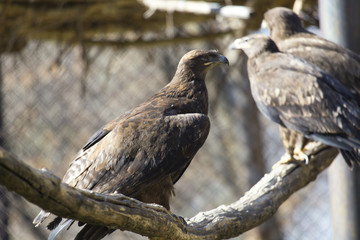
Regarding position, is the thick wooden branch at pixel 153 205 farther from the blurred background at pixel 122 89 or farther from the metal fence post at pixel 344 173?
the blurred background at pixel 122 89

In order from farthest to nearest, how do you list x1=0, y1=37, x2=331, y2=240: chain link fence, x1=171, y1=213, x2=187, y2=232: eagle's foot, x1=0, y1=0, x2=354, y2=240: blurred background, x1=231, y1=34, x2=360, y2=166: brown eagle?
x1=0, y1=37, x2=331, y2=240: chain link fence < x1=0, y1=0, x2=354, y2=240: blurred background < x1=231, y1=34, x2=360, y2=166: brown eagle < x1=171, y1=213, x2=187, y2=232: eagle's foot

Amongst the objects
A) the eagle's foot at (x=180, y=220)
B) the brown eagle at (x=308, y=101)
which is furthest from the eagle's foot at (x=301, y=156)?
the eagle's foot at (x=180, y=220)

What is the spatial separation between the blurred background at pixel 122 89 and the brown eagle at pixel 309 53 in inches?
10.0

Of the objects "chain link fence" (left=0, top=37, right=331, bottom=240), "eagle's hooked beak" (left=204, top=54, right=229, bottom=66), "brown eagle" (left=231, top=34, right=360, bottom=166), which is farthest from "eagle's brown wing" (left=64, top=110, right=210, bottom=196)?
"chain link fence" (left=0, top=37, right=331, bottom=240)

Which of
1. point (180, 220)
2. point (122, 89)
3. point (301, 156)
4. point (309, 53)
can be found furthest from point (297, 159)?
point (122, 89)

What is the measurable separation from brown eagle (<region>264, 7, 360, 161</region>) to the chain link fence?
133 centimetres

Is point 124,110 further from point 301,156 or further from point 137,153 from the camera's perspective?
point 137,153

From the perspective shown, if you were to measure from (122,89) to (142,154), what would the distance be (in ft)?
11.1

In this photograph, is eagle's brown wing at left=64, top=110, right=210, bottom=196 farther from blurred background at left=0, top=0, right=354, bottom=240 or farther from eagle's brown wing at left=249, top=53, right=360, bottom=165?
blurred background at left=0, top=0, right=354, bottom=240

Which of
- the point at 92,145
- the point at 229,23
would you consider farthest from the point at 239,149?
the point at 92,145

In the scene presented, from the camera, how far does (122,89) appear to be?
6.43m

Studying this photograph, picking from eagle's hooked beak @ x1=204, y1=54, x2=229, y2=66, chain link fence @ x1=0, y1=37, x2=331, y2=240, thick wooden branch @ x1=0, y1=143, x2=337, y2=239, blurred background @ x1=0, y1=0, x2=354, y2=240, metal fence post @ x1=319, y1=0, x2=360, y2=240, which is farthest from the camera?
chain link fence @ x1=0, y1=37, x2=331, y2=240

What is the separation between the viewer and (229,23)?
20.1 feet

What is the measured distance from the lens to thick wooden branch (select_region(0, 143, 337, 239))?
6.18 feet
